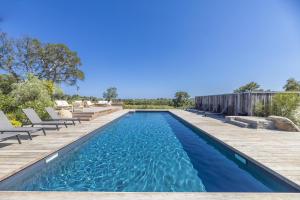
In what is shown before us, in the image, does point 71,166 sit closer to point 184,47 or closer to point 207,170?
point 207,170

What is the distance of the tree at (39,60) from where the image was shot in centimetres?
2538

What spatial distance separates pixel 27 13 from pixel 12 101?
1241 cm

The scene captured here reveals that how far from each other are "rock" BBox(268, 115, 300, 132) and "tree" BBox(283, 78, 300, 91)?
1232 inches

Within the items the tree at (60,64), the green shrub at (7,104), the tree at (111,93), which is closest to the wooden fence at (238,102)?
the green shrub at (7,104)

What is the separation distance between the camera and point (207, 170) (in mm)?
4773

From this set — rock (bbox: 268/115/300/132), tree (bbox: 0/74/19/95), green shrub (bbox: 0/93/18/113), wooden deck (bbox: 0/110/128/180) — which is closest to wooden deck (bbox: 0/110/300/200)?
wooden deck (bbox: 0/110/128/180)

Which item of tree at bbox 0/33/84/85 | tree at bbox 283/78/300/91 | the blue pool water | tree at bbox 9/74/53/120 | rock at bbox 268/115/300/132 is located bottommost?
the blue pool water

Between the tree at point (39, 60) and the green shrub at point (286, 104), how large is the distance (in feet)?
80.8

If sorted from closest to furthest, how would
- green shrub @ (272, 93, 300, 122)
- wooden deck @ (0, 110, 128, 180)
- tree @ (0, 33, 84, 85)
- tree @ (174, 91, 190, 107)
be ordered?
wooden deck @ (0, 110, 128, 180) → green shrub @ (272, 93, 300, 122) → tree @ (0, 33, 84, 85) → tree @ (174, 91, 190, 107)

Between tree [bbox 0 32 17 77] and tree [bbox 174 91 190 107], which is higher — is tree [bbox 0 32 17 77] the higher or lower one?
the higher one

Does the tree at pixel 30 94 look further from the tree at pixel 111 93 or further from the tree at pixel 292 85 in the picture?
the tree at pixel 292 85

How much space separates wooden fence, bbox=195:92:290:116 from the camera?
11.7m

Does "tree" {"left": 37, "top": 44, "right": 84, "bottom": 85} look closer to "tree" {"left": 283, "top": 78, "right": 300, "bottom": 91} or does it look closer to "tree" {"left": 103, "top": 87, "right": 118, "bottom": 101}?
"tree" {"left": 103, "top": 87, "right": 118, "bottom": 101}

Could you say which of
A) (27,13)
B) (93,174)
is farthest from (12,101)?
(27,13)
